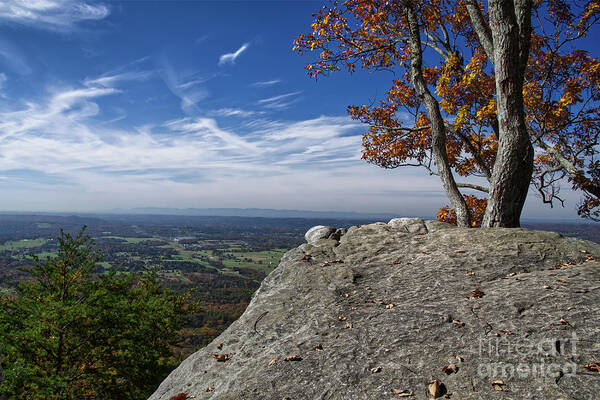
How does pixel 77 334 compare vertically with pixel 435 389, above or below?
below

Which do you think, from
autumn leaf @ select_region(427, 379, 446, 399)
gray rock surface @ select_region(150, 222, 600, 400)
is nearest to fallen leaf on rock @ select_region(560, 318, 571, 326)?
gray rock surface @ select_region(150, 222, 600, 400)

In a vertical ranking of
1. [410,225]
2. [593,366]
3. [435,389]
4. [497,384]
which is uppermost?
[410,225]

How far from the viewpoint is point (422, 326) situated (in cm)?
576

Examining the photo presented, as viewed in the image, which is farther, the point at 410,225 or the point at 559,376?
the point at 410,225

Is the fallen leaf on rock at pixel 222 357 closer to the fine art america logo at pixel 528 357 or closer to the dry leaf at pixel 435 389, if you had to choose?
the dry leaf at pixel 435 389

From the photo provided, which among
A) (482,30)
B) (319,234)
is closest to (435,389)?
(319,234)

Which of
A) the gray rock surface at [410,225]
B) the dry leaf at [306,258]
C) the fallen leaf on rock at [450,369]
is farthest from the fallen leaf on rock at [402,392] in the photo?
the gray rock surface at [410,225]

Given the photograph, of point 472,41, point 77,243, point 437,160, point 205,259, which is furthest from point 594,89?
point 205,259

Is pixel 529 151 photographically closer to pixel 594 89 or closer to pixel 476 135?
pixel 476 135

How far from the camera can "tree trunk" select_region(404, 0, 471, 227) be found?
11.7 meters

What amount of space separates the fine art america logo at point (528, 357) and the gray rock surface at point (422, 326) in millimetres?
17

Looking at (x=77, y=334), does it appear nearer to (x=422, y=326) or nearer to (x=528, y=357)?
(x=422, y=326)

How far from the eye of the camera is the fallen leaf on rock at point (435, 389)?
163 inches

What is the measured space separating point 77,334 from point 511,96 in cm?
1929
